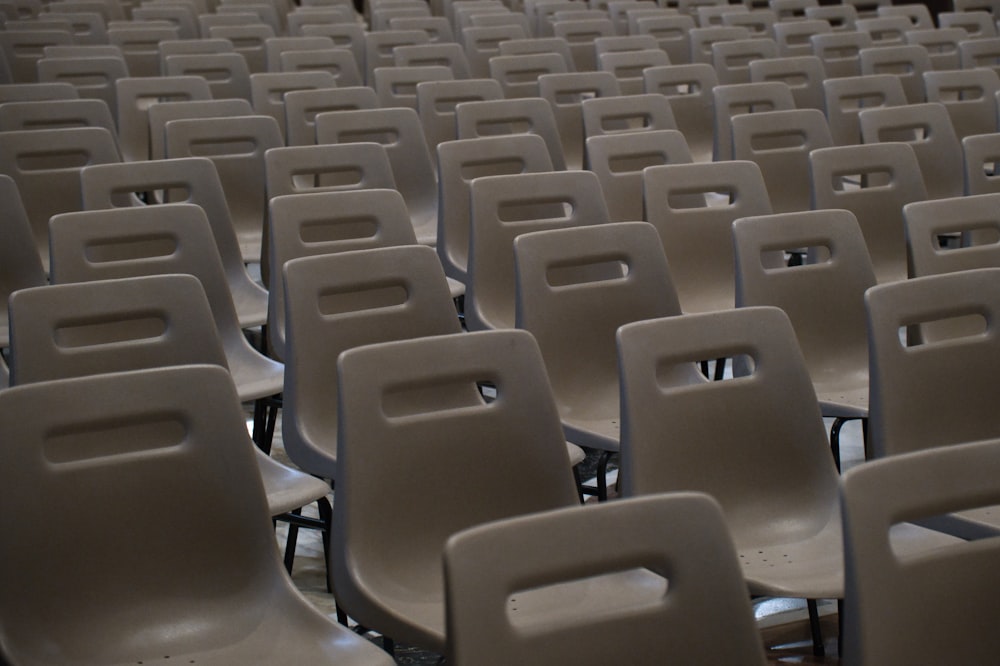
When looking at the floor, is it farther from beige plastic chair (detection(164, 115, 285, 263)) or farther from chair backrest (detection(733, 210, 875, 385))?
beige plastic chair (detection(164, 115, 285, 263))

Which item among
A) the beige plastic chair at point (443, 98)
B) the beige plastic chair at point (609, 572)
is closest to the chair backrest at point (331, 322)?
the beige plastic chair at point (609, 572)

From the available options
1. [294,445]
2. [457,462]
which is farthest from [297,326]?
[457,462]

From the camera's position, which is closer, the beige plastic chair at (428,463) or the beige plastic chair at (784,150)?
the beige plastic chair at (428,463)

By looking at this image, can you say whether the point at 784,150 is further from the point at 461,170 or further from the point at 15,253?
the point at 15,253

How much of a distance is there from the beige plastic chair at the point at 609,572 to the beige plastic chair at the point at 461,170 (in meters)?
2.58

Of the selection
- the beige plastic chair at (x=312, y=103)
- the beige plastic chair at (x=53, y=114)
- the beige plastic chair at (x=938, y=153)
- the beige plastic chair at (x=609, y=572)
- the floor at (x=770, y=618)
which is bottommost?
the floor at (x=770, y=618)

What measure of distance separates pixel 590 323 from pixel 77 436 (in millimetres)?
1186

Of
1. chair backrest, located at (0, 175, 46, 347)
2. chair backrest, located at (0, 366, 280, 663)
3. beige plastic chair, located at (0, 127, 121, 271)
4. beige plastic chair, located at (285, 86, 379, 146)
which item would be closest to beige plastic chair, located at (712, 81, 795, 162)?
beige plastic chair, located at (285, 86, 379, 146)

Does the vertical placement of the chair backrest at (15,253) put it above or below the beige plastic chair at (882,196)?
above

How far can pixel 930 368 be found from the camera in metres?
2.62

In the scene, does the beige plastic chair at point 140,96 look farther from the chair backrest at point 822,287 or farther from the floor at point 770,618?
the chair backrest at point 822,287

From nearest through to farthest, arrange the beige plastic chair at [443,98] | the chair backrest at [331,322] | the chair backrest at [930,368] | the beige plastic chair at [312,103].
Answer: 1. the chair backrest at [930,368]
2. the chair backrest at [331,322]
3. the beige plastic chair at [312,103]
4. the beige plastic chair at [443,98]

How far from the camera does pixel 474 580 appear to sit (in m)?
1.50

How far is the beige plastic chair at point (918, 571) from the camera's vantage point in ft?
5.42
